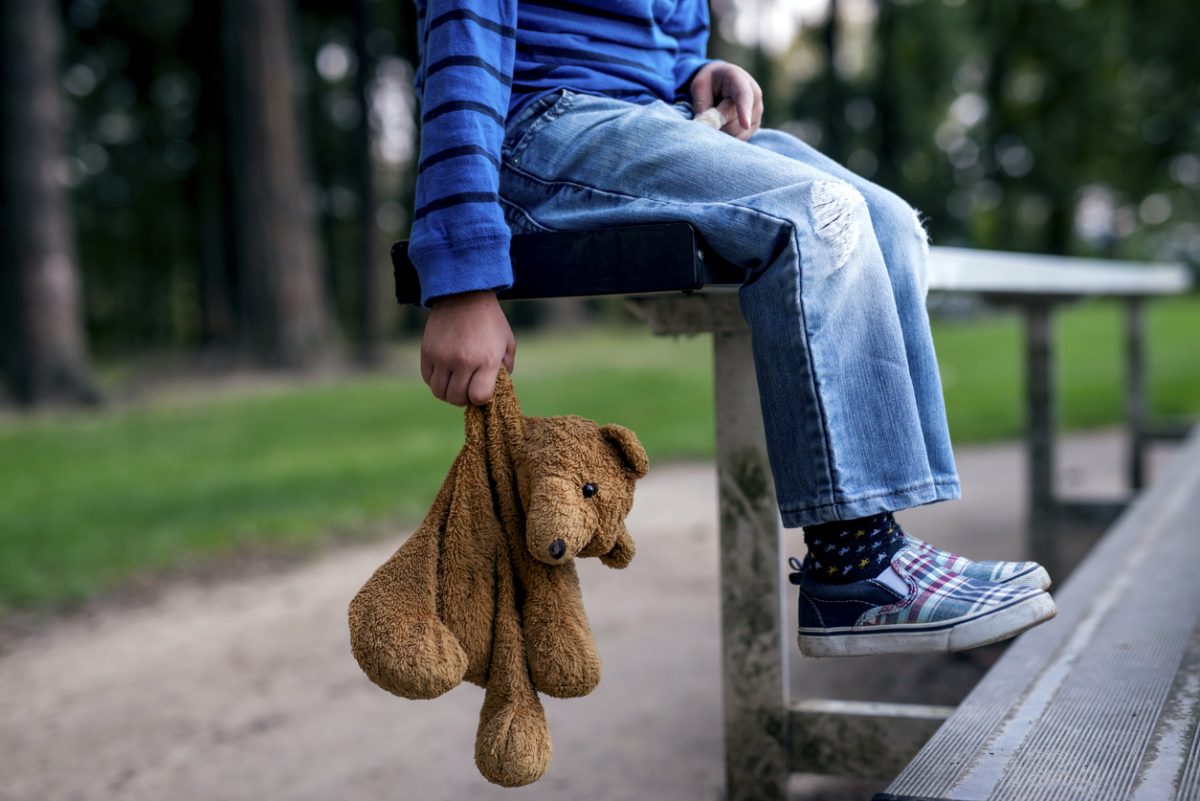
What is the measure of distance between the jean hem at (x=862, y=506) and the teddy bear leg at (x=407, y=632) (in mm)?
416

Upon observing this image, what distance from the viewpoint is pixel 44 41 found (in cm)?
929

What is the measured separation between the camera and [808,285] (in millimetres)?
1344

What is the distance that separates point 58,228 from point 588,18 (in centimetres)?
873

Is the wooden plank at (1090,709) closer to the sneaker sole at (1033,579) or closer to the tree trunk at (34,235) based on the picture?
the sneaker sole at (1033,579)

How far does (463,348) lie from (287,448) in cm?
618

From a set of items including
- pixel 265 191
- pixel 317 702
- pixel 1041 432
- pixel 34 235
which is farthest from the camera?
pixel 265 191

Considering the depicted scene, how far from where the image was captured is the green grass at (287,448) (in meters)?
4.83

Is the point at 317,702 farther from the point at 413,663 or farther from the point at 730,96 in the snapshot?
the point at 730,96

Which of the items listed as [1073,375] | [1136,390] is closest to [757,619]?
[1136,390]

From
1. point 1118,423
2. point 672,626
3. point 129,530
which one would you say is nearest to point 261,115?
point 129,530

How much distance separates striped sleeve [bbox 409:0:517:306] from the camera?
1378mm

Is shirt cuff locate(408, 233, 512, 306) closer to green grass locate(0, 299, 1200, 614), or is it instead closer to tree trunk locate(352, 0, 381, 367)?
green grass locate(0, 299, 1200, 614)

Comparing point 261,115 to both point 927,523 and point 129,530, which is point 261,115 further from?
point 927,523

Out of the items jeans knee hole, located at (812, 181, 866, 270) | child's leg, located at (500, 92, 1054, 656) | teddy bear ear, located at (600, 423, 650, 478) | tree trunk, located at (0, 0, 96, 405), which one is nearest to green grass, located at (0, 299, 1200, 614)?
tree trunk, located at (0, 0, 96, 405)
